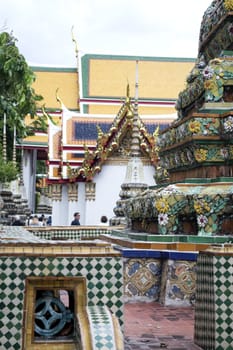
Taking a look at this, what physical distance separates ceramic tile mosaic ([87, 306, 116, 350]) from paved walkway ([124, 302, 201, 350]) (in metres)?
0.94

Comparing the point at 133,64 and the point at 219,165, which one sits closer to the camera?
the point at 219,165

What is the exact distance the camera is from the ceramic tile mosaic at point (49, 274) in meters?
4.00

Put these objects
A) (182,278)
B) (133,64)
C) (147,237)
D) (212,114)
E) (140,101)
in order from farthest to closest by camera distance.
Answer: (133,64)
(140,101)
(212,114)
(147,237)
(182,278)

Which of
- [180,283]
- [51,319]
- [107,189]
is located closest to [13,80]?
[180,283]

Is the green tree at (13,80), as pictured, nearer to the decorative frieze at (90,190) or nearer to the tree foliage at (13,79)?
the tree foliage at (13,79)

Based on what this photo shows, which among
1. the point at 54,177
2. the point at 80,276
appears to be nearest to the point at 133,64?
the point at 54,177

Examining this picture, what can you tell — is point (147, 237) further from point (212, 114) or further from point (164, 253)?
point (212, 114)

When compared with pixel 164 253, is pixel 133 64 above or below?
above

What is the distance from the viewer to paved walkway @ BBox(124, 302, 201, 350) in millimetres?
4898

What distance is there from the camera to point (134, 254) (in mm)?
7215

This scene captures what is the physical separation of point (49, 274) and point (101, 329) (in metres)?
0.55

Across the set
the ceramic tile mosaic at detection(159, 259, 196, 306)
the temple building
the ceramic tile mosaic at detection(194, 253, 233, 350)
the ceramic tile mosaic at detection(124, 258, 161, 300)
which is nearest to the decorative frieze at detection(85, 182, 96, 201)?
the temple building

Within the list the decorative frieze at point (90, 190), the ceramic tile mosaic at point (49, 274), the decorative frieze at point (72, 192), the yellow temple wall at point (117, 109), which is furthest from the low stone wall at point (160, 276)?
the yellow temple wall at point (117, 109)

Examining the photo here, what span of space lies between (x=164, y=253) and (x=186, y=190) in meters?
0.96
